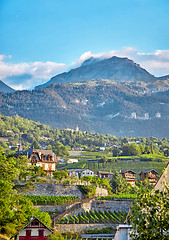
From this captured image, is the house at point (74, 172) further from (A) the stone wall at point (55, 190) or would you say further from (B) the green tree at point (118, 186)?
(A) the stone wall at point (55, 190)

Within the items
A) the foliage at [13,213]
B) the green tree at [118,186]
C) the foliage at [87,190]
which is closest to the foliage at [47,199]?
the foliage at [87,190]

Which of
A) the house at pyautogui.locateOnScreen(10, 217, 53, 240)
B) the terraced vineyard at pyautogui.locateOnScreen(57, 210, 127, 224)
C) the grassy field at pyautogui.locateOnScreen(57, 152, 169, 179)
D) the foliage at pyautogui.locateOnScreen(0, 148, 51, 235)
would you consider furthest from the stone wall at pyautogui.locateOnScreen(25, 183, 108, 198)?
the grassy field at pyautogui.locateOnScreen(57, 152, 169, 179)

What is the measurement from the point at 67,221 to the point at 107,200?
30.5 feet

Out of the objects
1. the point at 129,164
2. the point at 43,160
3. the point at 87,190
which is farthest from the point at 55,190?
the point at 129,164

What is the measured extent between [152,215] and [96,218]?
4142 centimetres

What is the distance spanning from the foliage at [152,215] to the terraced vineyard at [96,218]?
127ft

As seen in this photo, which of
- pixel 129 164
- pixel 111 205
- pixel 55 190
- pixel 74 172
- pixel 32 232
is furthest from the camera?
pixel 129 164

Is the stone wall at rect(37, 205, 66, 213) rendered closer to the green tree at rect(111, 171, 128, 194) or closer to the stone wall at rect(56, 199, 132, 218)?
the stone wall at rect(56, 199, 132, 218)

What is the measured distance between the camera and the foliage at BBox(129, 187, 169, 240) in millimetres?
12250

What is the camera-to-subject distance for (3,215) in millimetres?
40406

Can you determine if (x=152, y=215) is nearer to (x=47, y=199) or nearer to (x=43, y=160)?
(x=47, y=199)

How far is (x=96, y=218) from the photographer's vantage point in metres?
52.6

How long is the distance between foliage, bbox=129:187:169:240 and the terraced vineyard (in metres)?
38.8

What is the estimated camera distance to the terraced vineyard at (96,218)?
168 feet
